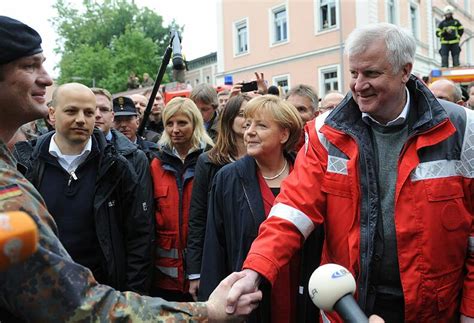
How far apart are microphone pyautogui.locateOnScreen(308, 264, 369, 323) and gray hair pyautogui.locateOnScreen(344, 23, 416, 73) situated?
48.4 inches

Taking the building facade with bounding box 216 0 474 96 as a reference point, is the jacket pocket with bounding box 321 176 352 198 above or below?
below

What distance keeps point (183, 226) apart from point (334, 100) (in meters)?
2.79

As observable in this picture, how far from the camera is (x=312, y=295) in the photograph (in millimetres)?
1640

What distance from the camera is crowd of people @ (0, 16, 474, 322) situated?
5.39 feet

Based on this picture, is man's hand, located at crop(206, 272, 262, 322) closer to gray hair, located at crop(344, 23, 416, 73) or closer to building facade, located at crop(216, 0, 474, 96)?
gray hair, located at crop(344, 23, 416, 73)

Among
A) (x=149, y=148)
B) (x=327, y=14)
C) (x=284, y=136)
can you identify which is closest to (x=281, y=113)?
(x=284, y=136)

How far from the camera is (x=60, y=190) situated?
3268 millimetres

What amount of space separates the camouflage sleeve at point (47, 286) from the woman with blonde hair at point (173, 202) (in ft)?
7.61

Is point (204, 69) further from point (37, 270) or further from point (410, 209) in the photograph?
point (37, 270)

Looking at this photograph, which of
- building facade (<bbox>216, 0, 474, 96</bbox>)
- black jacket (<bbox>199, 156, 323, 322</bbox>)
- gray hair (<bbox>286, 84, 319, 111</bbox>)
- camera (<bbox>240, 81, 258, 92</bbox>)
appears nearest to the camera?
black jacket (<bbox>199, 156, 323, 322</bbox>)

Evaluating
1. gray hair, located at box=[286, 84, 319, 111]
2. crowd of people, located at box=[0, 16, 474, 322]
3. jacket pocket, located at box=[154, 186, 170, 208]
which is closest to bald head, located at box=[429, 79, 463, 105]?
gray hair, located at box=[286, 84, 319, 111]

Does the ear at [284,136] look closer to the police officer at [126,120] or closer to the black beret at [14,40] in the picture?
the black beret at [14,40]

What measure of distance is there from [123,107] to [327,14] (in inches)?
810

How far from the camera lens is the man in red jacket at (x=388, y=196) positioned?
7.11ft
